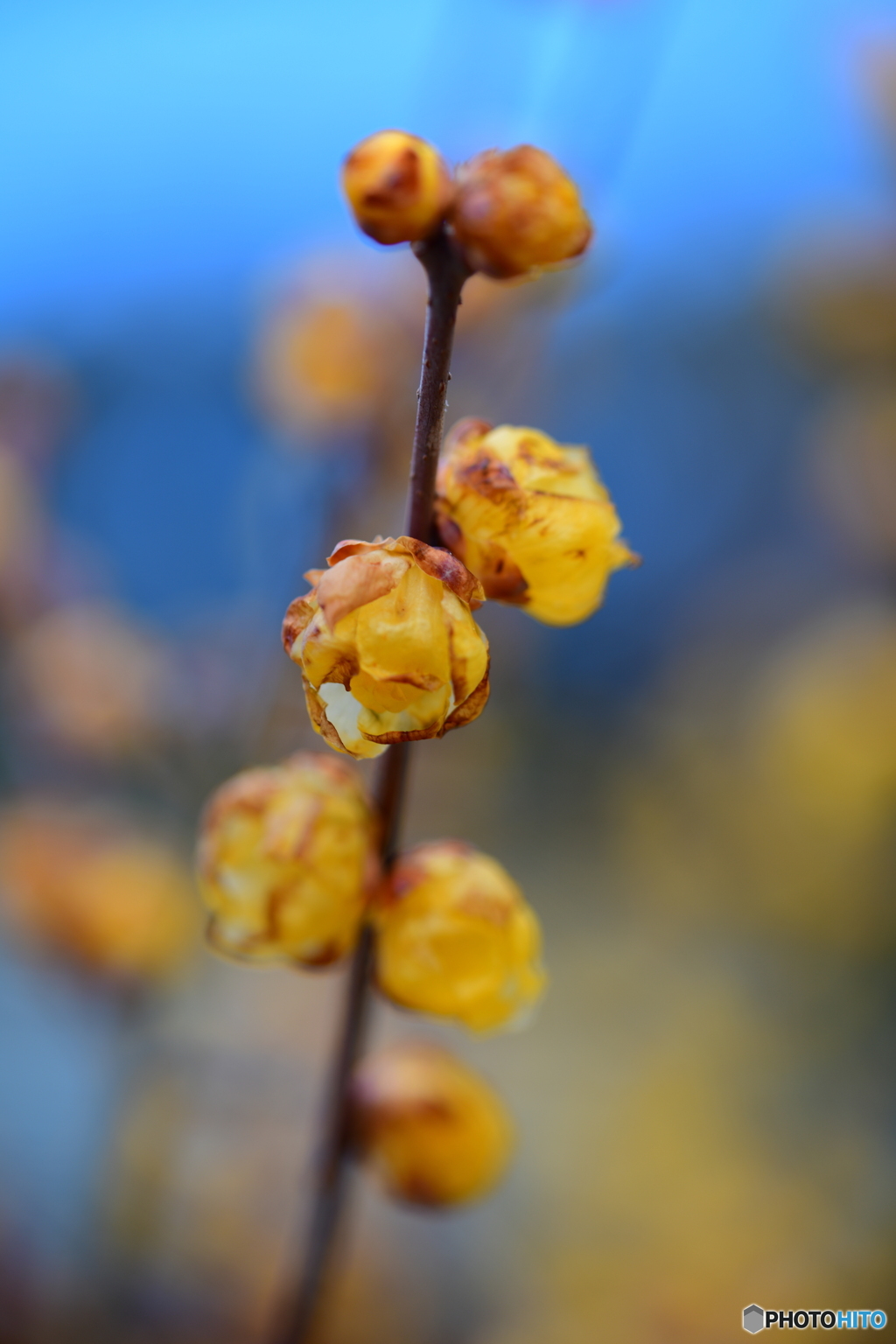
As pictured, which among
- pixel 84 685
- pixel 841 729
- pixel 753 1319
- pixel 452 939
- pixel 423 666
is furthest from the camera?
pixel 841 729

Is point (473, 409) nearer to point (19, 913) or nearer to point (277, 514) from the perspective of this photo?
point (277, 514)

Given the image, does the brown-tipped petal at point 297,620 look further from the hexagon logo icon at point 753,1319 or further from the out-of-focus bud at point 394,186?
the hexagon logo icon at point 753,1319

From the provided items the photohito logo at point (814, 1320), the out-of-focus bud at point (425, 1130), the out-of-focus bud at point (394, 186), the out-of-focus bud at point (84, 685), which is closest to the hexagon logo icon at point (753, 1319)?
the photohito logo at point (814, 1320)

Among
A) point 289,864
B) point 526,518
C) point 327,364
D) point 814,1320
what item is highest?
point 327,364

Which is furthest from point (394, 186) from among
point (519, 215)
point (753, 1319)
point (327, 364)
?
point (753, 1319)

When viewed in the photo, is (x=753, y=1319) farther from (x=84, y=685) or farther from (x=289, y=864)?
(x=84, y=685)

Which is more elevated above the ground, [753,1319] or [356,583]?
[356,583]
